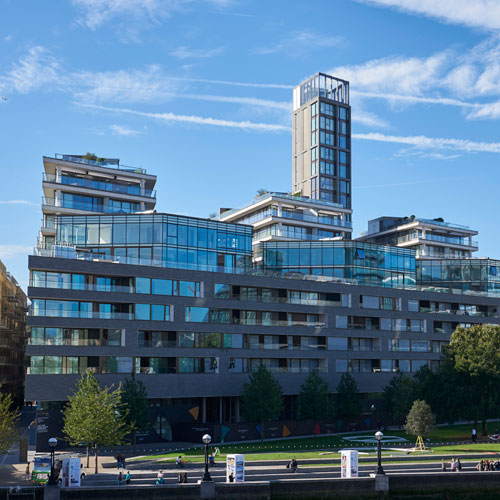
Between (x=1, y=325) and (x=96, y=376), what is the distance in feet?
111

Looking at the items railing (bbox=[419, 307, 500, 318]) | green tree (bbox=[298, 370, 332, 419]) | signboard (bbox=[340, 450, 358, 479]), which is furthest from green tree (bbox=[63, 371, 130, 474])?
railing (bbox=[419, 307, 500, 318])

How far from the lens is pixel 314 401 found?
237 feet

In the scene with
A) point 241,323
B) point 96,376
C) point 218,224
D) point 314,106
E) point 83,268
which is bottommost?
point 96,376

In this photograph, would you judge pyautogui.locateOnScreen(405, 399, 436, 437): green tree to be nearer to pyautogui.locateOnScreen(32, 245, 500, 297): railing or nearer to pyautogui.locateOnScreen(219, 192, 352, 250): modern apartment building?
pyautogui.locateOnScreen(32, 245, 500, 297): railing

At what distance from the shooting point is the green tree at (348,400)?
249 ft

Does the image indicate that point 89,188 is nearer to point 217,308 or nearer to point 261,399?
point 217,308

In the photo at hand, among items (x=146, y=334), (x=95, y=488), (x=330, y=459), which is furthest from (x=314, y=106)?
(x=95, y=488)

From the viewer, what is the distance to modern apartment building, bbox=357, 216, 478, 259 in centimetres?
12000

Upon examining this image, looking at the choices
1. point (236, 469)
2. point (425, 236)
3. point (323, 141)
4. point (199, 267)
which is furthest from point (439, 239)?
point (236, 469)

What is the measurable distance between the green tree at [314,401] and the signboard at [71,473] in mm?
34818

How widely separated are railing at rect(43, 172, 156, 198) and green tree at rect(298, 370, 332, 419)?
3308cm

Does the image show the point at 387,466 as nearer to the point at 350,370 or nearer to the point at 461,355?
the point at 461,355

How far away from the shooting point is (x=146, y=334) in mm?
68562

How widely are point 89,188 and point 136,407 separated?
32908mm
